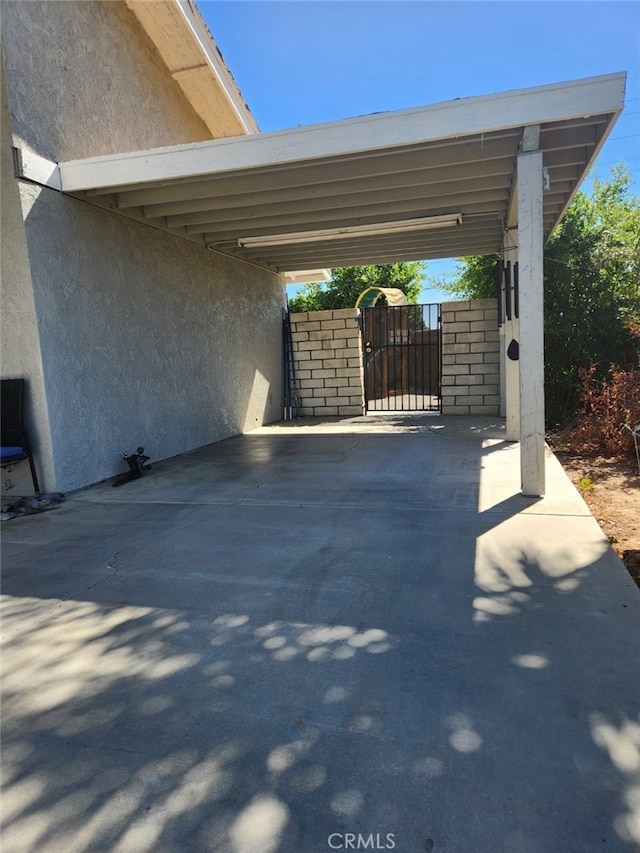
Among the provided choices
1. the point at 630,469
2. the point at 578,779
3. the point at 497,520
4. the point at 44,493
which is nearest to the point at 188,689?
the point at 578,779

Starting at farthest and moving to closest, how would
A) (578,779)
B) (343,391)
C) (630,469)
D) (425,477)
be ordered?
1. (343,391)
2. (630,469)
3. (425,477)
4. (578,779)

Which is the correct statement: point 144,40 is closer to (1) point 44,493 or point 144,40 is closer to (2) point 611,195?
(1) point 44,493

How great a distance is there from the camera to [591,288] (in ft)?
29.0

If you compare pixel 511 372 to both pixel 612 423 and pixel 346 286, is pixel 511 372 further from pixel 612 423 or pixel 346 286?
pixel 346 286

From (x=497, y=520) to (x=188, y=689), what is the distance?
274 centimetres

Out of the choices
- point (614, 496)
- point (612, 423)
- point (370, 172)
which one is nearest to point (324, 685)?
point (614, 496)

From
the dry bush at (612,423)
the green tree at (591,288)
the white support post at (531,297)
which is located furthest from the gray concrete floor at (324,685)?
the green tree at (591,288)

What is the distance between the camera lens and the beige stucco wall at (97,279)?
501 cm

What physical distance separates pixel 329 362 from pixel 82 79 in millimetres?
6890

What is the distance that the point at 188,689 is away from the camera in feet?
7.17

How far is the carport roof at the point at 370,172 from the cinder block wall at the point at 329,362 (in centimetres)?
299

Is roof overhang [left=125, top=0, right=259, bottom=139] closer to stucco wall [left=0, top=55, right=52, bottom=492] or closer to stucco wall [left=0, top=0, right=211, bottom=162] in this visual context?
stucco wall [left=0, top=0, right=211, bottom=162]

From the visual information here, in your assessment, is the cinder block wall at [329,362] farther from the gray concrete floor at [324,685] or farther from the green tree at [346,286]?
the gray concrete floor at [324,685]

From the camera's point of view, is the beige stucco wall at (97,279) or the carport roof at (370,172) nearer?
the carport roof at (370,172)
